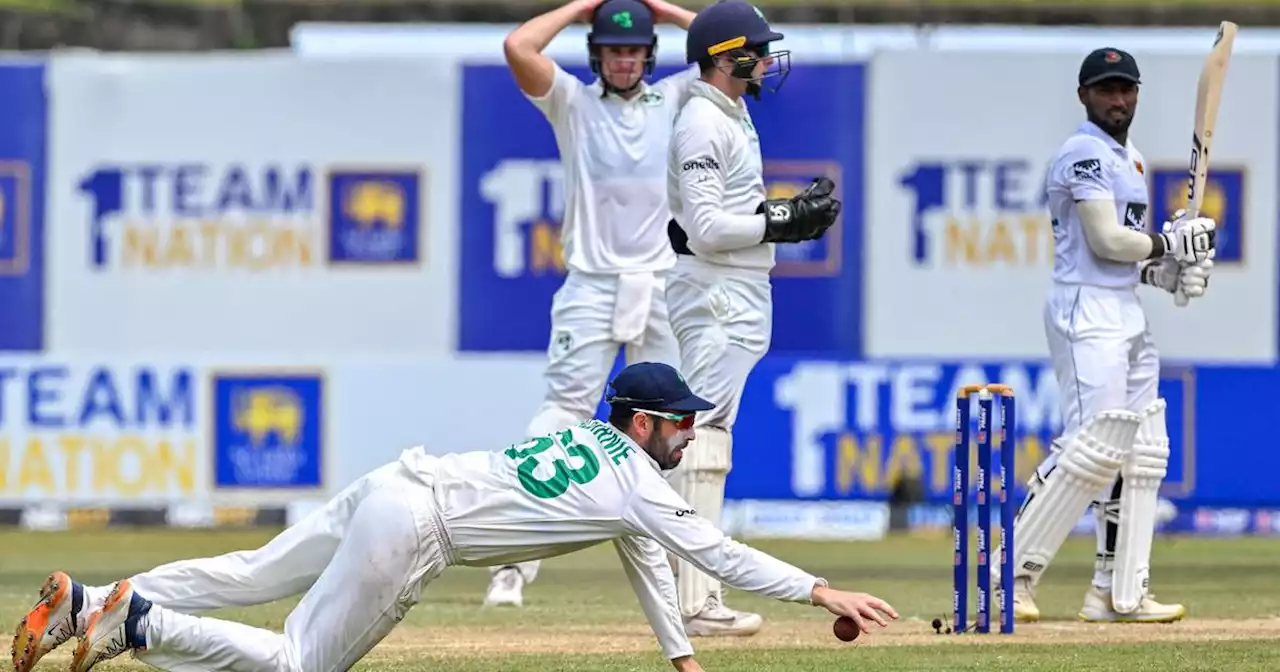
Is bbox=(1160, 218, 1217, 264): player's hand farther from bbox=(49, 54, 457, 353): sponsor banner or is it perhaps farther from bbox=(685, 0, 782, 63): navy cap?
bbox=(49, 54, 457, 353): sponsor banner

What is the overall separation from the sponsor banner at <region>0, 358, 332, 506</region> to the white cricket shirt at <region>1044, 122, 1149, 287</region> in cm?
991

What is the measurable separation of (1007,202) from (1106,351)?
1024cm

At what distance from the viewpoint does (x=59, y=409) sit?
18.5m

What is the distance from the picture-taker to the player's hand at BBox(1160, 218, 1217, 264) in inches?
369

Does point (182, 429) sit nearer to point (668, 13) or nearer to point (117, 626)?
point (668, 13)

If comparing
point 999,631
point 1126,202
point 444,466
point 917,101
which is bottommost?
point 999,631

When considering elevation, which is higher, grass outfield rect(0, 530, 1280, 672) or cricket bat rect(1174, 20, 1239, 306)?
cricket bat rect(1174, 20, 1239, 306)

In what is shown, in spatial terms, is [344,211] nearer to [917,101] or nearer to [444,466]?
[917,101]

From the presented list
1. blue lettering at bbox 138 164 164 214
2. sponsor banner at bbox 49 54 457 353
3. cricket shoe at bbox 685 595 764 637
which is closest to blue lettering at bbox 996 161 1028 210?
sponsor banner at bbox 49 54 457 353

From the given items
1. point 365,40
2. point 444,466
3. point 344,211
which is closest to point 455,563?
point 444,466

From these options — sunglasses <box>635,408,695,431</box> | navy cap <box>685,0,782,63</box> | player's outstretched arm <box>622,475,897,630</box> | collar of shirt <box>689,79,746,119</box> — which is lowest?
player's outstretched arm <box>622,475,897,630</box>

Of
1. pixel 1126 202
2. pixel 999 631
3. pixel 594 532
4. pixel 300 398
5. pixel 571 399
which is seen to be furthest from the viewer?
pixel 300 398

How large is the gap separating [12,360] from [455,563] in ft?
40.3

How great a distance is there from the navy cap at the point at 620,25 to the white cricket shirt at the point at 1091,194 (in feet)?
5.80
